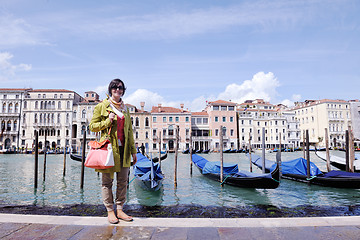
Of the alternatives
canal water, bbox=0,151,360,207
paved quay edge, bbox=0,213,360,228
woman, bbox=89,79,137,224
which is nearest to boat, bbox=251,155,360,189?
canal water, bbox=0,151,360,207

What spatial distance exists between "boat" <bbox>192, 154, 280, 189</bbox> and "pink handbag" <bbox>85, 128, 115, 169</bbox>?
16.6ft

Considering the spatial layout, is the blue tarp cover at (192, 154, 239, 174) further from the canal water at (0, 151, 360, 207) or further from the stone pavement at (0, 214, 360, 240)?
the stone pavement at (0, 214, 360, 240)

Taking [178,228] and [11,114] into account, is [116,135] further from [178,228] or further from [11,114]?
[11,114]

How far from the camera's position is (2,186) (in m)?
8.14

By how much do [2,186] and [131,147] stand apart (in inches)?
303

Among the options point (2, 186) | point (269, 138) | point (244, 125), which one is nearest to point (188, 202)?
point (2, 186)

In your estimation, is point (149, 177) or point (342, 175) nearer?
point (149, 177)

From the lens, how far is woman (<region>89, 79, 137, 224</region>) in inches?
103

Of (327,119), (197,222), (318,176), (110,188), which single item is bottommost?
(318,176)

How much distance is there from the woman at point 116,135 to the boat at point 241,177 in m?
4.78

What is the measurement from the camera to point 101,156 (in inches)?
98.3

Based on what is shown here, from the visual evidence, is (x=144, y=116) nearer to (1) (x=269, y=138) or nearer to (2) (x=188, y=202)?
(1) (x=269, y=138)

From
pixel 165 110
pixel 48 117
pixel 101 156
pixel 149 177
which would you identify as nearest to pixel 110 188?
pixel 101 156

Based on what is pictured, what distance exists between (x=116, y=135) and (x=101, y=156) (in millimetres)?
282
